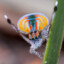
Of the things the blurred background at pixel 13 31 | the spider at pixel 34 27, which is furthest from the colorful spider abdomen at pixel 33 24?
the blurred background at pixel 13 31

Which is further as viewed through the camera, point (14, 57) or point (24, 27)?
point (14, 57)

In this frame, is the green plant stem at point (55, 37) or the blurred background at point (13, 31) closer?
the green plant stem at point (55, 37)

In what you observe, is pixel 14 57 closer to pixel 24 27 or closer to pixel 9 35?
pixel 9 35

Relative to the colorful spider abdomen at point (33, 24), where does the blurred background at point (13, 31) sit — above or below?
below

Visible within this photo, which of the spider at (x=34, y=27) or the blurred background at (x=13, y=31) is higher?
the spider at (x=34, y=27)

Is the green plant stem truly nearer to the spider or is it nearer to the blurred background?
the spider

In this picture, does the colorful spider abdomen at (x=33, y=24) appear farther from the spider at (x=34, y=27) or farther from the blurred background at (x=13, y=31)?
the blurred background at (x=13, y=31)

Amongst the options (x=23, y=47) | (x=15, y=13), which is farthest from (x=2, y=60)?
(x=15, y=13)

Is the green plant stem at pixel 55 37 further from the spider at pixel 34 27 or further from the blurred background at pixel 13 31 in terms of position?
the blurred background at pixel 13 31
